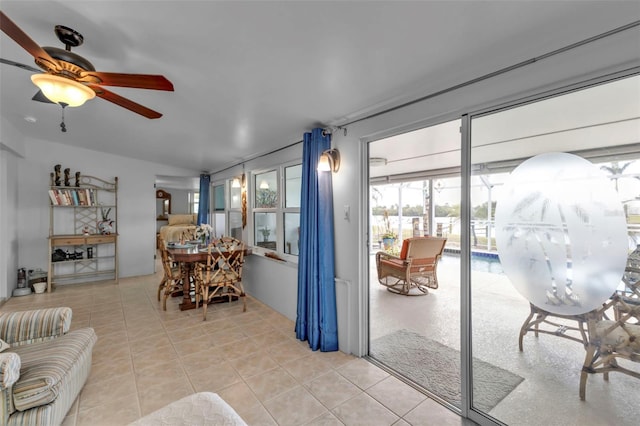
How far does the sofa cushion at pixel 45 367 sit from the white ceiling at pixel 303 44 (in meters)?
2.10

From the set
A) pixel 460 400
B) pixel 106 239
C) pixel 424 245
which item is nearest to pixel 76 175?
pixel 106 239

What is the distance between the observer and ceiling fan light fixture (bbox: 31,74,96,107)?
5.09 ft

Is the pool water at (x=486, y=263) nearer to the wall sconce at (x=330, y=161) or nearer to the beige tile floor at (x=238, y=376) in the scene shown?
the beige tile floor at (x=238, y=376)

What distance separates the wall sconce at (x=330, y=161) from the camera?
2.82 metres

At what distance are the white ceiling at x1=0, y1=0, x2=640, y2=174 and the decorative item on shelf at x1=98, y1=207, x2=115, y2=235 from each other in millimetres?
3250

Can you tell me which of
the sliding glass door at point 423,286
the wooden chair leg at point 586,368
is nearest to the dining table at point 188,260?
the sliding glass door at point 423,286

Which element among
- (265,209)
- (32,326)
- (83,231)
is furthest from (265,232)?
(83,231)

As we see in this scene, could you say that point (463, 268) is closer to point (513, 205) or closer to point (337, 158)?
point (513, 205)

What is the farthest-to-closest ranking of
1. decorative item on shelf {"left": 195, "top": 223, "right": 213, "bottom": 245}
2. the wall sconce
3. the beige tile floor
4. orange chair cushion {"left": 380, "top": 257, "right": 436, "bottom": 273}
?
decorative item on shelf {"left": 195, "top": 223, "right": 213, "bottom": 245}
orange chair cushion {"left": 380, "top": 257, "right": 436, "bottom": 273}
the wall sconce
the beige tile floor

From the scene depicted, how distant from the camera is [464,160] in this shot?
1.96 m

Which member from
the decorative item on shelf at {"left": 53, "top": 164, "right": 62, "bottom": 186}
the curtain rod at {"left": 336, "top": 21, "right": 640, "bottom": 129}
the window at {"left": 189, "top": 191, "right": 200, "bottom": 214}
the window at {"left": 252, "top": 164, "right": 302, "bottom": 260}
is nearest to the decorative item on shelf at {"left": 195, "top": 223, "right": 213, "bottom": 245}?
the window at {"left": 252, "top": 164, "right": 302, "bottom": 260}

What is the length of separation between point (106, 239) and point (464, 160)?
20.2 feet

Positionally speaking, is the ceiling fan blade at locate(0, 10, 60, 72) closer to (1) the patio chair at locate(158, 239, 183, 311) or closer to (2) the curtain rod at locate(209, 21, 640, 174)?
(2) the curtain rod at locate(209, 21, 640, 174)

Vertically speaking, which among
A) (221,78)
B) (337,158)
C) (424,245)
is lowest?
(424,245)
